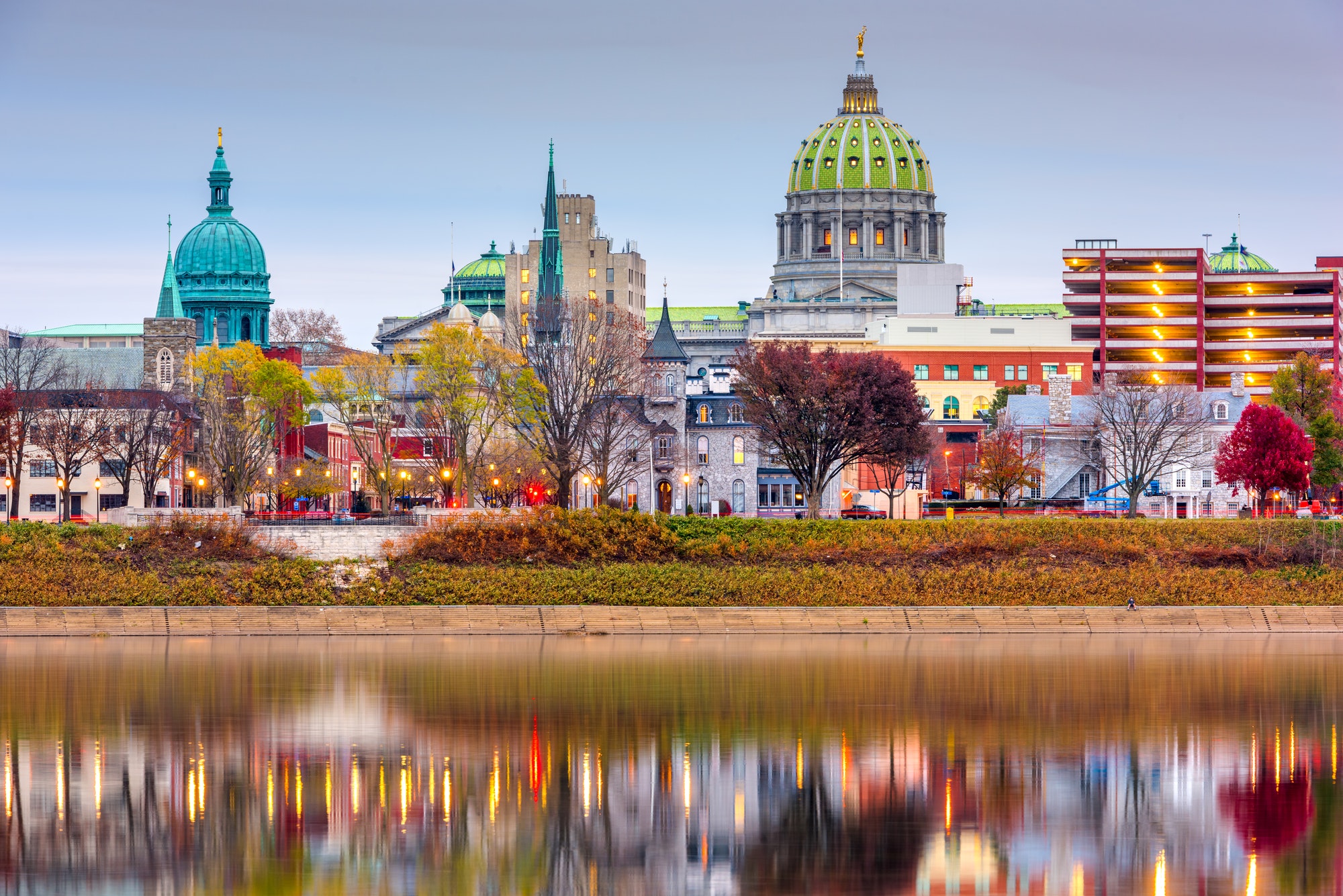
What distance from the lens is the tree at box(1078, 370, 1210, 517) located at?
8831 centimetres

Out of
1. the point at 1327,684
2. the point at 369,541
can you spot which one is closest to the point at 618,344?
the point at 369,541

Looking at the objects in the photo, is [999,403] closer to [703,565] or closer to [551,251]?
[551,251]

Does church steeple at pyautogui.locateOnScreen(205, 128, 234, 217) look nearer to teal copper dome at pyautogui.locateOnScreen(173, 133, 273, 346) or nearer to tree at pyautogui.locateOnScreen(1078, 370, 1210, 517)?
teal copper dome at pyautogui.locateOnScreen(173, 133, 273, 346)

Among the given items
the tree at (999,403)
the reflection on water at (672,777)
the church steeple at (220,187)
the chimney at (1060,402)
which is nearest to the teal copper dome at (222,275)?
the church steeple at (220,187)

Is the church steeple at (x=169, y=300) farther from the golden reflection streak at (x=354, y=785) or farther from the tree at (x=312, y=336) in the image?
the golden reflection streak at (x=354, y=785)

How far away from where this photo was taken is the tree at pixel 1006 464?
89.9 metres

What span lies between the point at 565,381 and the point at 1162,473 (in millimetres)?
34505

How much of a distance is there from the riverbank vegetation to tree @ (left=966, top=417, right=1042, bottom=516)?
2675cm

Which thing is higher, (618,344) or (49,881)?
(618,344)

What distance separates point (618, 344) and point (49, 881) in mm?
69477

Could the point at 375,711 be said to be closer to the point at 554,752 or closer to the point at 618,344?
the point at 554,752

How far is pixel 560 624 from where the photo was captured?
172 ft

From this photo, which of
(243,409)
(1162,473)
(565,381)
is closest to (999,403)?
(1162,473)

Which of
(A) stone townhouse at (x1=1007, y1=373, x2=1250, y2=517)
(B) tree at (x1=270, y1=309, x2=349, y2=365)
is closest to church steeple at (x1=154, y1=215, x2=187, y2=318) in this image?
(B) tree at (x1=270, y1=309, x2=349, y2=365)
